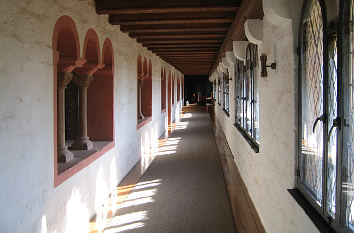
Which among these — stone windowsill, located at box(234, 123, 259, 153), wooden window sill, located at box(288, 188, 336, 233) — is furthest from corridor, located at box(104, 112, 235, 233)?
wooden window sill, located at box(288, 188, 336, 233)

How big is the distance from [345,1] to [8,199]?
2.33m

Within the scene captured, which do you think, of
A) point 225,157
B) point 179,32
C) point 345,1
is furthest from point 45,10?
point 225,157

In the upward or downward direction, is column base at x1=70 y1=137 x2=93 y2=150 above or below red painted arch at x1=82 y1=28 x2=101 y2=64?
below

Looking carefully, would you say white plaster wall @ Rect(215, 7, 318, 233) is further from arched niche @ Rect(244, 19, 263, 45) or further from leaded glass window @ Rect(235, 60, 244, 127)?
leaded glass window @ Rect(235, 60, 244, 127)

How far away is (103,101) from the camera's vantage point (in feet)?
17.5

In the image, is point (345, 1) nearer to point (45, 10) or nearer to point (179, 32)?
point (45, 10)

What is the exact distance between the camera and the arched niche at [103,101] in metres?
5.32

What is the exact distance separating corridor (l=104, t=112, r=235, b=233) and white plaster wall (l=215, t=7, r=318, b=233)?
0.68 metres

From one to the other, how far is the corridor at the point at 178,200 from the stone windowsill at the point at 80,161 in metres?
0.75

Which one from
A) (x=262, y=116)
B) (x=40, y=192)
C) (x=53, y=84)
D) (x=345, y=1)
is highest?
(x=345, y=1)

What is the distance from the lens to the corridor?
397 centimetres

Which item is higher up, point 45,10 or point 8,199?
point 45,10

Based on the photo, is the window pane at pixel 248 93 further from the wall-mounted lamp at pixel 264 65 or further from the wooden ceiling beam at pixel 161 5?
the wall-mounted lamp at pixel 264 65

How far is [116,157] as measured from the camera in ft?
18.4
